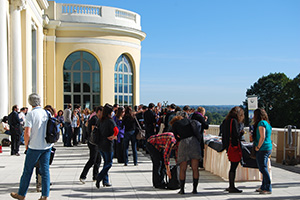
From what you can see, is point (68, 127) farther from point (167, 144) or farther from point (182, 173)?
point (182, 173)

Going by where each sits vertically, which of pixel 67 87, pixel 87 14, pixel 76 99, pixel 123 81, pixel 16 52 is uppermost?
pixel 87 14

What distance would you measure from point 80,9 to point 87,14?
1.91ft

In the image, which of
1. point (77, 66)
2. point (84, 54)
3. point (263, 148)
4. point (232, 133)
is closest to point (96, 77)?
point (77, 66)

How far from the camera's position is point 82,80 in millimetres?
28375

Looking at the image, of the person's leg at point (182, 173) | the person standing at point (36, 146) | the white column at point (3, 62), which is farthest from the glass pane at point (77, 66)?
the person standing at point (36, 146)

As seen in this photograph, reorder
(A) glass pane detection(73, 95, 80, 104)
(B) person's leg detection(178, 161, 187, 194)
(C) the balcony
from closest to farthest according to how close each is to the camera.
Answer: (B) person's leg detection(178, 161, 187, 194) < (C) the balcony < (A) glass pane detection(73, 95, 80, 104)

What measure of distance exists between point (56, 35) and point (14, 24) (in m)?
8.90

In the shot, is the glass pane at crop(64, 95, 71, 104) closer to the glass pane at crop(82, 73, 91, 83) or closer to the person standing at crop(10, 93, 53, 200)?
the glass pane at crop(82, 73, 91, 83)

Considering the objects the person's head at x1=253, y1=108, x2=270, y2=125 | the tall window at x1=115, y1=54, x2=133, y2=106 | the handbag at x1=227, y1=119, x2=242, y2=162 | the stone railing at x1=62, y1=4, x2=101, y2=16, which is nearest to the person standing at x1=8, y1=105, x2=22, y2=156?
the handbag at x1=227, y1=119, x2=242, y2=162

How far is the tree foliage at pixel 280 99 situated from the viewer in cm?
4953

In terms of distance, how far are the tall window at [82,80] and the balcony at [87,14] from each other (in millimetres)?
2286

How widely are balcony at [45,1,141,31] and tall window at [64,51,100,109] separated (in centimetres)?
229

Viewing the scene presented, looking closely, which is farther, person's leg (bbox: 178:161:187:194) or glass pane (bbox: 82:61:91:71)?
glass pane (bbox: 82:61:91:71)

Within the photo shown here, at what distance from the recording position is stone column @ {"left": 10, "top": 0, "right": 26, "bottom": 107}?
18875 mm
